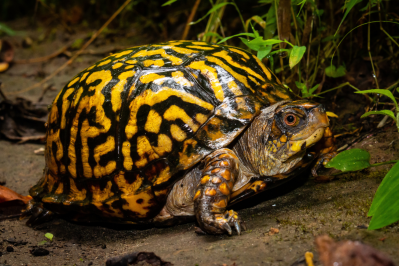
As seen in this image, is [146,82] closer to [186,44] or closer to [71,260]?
[186,44]

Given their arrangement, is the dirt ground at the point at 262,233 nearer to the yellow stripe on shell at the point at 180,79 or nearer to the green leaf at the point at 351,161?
the green leaf at the point at 351,161

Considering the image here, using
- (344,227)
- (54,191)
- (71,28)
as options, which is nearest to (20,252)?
(54,191)

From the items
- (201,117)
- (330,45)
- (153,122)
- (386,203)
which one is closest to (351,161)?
(386,203)

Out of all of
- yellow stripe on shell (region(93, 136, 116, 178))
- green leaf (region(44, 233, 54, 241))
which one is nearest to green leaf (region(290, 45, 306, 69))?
yellow stripe on shell (region(93, 136, 116, 178))

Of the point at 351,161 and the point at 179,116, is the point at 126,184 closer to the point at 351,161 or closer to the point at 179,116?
the point at 179,116

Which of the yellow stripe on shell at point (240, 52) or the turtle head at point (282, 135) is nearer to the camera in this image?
the turtle head at point (282, 135)

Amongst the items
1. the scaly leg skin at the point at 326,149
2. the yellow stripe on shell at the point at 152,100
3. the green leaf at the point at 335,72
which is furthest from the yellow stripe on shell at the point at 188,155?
the green leaf at the point at 335,72

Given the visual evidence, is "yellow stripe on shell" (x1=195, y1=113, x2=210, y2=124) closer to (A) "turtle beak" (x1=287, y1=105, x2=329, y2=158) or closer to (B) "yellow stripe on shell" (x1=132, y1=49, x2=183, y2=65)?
(B) "yellow stripe on shell" (x1=132, y1=49, x2=183, y2=65)

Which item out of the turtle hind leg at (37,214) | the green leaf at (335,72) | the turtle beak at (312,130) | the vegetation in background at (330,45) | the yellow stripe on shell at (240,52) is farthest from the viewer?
the green leaf at (335,72)
